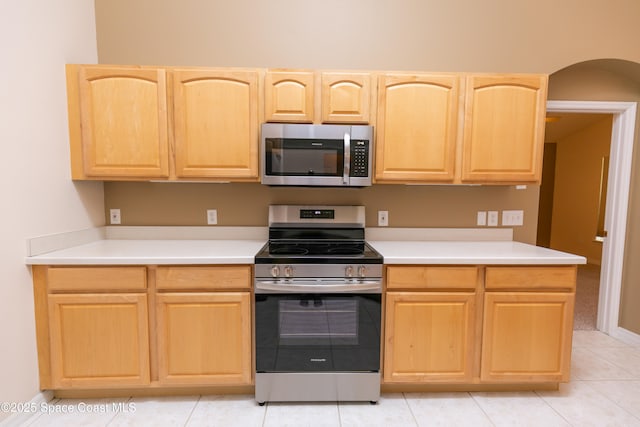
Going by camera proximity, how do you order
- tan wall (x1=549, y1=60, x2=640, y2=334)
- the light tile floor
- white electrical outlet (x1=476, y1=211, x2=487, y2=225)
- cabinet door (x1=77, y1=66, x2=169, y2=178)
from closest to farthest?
the light tile floor → cabinet door (x1=77, y1=66, x2=169, y2=178) → white electrical outlet (x1=476, y1=211, x2=487, y2=225) → tan wall (x1=549, y1=60, x2=640, y2=334)

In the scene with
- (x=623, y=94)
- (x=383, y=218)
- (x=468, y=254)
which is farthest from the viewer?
(x=623, y=94)

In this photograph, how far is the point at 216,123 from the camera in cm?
209

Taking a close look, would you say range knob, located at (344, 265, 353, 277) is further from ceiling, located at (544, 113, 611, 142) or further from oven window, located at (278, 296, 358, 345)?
ceiling, located at (544, 113, 611, 142)

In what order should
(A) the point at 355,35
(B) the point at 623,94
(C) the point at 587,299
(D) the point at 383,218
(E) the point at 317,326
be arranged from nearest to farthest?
(E) the point at 317,326 → (A) the point at 355,35 → (D) the point at 383,218 → (B) the point at 623,94 → (C) the point at 587,299

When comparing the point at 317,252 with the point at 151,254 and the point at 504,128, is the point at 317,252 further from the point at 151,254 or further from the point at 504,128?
the point at 504,128

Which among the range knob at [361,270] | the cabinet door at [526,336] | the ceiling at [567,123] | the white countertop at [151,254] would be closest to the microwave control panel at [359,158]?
the range knob at [361,270]

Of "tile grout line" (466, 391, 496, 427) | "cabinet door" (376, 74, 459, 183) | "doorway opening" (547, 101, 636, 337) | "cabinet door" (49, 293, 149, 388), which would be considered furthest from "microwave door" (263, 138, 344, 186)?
"doorway opening" (547, 101, 636, 337)

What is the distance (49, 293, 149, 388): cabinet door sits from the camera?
5.99 feet

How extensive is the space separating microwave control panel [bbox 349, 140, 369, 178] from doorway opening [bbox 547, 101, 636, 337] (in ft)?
5.68

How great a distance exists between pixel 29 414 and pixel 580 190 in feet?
24.5

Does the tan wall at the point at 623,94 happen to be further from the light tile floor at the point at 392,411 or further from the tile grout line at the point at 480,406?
the tile grout line at the point at 480,406

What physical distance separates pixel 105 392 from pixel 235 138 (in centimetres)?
176

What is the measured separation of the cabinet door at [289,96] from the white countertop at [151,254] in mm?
889

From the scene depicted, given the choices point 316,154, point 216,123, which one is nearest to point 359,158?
point 316,154
